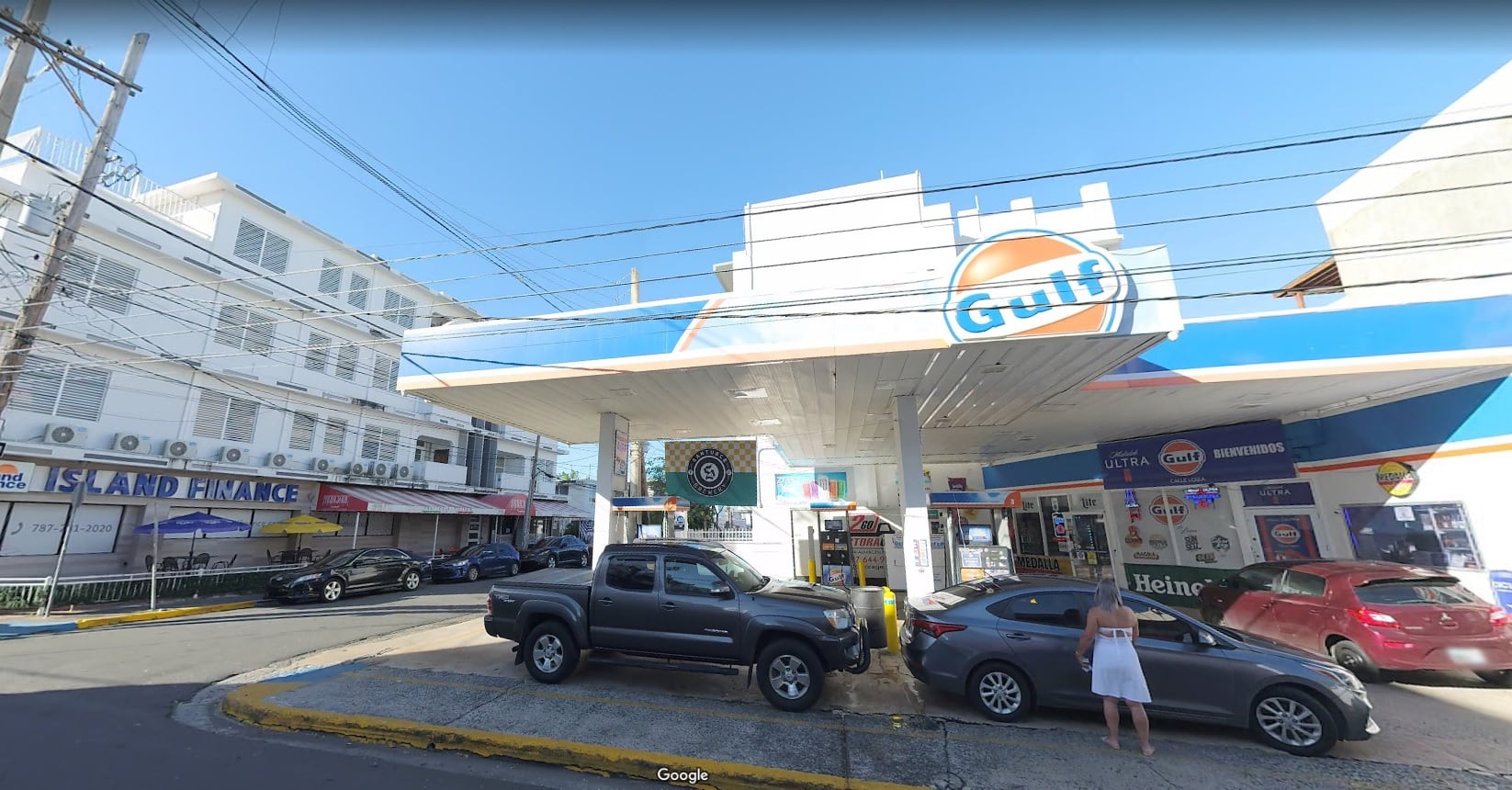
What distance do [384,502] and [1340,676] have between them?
29.1 m

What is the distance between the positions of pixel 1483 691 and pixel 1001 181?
8.85 metres

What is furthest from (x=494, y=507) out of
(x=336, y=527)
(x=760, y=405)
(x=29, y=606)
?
(x=760, y=405)

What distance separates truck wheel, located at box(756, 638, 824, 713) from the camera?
235 inches

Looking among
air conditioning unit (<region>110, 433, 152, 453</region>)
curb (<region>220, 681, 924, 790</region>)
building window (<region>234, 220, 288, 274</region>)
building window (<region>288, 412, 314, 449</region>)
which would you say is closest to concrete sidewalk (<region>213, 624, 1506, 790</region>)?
curb (<region>220, 681, 924, 790</region>)

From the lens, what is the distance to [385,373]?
87.5 ft

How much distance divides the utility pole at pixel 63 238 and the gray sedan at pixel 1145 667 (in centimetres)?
1656

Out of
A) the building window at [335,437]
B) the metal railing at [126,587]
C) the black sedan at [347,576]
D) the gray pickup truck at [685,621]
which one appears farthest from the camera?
the building window at [335,437]

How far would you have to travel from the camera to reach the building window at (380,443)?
25.7 metres

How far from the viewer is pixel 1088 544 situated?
52.4 feet

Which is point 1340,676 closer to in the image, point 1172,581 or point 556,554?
point 1172,581

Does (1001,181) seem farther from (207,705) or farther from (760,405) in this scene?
(207,705)

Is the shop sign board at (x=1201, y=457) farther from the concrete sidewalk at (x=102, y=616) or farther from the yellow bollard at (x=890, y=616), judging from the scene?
the concrete sidewalk at (x=102, y=616)

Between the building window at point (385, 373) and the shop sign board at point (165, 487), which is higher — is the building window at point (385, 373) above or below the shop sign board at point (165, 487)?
above

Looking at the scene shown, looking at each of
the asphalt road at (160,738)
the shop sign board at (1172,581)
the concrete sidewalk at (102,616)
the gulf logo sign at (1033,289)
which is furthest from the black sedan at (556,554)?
the gulf logo sign at (1033,289)
